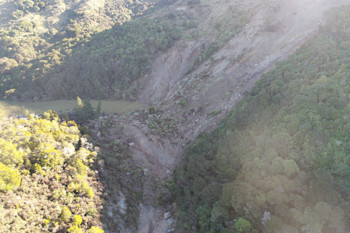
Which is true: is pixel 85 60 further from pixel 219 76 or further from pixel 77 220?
pixel 77 220

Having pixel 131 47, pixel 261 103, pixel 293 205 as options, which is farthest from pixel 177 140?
pixel 131 47

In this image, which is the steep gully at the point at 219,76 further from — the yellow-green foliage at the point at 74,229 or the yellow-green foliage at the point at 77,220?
the yellow-green foliage at the point at 74,229

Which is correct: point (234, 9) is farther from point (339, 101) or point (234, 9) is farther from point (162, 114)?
point (339, 101)

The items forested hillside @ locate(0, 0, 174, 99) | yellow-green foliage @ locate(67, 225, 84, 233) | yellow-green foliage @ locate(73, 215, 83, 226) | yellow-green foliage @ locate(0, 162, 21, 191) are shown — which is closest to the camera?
yellow-green foliage @ locate(0, 162, 21, 191)

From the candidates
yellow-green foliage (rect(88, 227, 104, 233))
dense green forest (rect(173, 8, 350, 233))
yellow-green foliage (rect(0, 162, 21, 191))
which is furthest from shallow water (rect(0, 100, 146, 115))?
yellow-green foliage (rect(88, 227, 104, 233))

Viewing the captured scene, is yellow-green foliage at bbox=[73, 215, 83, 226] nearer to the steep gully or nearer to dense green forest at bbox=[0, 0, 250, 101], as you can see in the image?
the steep gully

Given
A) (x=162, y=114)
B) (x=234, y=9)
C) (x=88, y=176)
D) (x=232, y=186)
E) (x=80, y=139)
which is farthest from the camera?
(x=234, y=9)

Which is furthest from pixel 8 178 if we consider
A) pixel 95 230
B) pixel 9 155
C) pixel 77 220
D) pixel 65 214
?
pixel 95 230

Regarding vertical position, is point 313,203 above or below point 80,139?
above
